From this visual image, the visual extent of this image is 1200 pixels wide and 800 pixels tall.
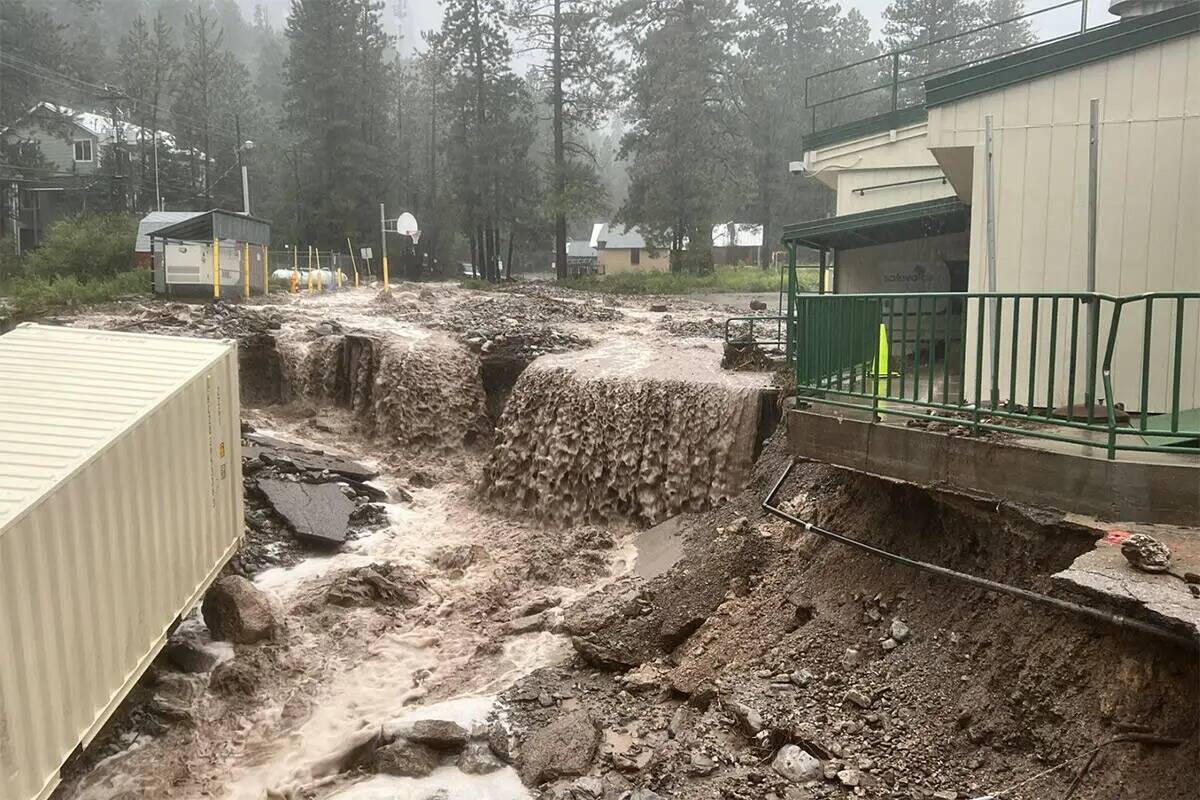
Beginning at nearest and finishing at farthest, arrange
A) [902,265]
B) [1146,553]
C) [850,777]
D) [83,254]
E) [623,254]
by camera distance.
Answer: [1146,553], [850,777], [902,265], [83,254], [623,254]

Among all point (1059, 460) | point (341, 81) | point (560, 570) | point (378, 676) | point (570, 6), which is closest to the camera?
point (1059, 460)

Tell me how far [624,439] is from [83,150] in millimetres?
41584

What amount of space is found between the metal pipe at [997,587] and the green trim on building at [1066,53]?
156 inches

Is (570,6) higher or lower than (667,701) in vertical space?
higher

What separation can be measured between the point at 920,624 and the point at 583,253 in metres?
61.4

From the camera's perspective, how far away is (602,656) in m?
7.68

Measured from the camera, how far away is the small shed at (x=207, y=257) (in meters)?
22.9

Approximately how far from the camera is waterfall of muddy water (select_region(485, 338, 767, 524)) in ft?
38.1

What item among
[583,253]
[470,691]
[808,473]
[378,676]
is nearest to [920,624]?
[808,473]

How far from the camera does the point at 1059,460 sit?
5.66 m

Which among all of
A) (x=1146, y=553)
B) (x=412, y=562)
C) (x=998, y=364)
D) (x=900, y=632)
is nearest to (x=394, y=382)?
(x=412, y=562)

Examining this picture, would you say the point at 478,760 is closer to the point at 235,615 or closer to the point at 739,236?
the point at 235,615

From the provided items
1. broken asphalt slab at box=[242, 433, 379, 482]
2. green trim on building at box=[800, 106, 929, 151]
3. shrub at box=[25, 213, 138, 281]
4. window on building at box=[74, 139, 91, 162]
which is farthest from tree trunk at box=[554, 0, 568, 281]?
broken asphalt slab at box=[242, 433, 379, 482]

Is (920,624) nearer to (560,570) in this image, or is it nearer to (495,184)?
(560,570)
